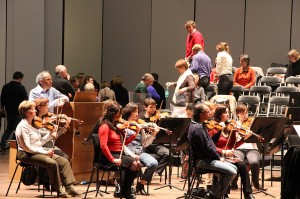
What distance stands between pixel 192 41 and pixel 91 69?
5148 mm

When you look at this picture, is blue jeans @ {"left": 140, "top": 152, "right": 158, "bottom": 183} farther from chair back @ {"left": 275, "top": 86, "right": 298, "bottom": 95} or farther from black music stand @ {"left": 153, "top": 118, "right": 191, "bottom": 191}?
chair back @ {"left": 275, "top": 86, "right": 298, "bottom": 95}

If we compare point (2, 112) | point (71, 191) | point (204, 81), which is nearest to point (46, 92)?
point (71, 191)

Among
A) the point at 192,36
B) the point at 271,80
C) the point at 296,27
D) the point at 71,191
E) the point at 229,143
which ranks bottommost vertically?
the point at 71,191

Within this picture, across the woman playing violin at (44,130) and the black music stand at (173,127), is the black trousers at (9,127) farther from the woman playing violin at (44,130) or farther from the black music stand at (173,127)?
the black music stand at (173,127)

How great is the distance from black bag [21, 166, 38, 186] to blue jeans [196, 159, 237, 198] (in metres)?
2.16

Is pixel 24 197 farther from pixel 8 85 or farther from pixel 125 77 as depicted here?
pixel 125 77

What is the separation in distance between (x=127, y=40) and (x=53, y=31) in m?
2.46

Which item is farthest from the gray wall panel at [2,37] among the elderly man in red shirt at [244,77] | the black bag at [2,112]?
the elderly man in red shirt at [244,77]

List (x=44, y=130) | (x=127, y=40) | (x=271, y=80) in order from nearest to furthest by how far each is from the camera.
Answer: (x=44, y=130), (x=271, y=80), (x=127, y=40)

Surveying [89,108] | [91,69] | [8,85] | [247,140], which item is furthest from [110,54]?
[247,140]

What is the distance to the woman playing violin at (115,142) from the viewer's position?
27.1 feet

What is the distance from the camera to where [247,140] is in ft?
29.5

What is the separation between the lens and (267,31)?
57.1 feet

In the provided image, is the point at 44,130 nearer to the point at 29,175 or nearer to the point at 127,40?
the point at 29,175
